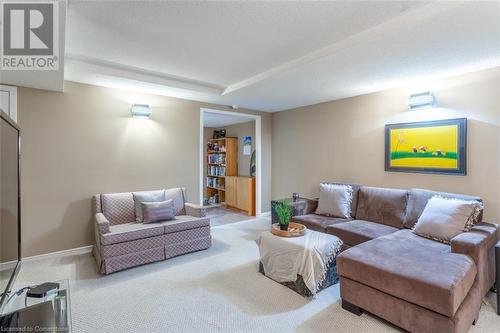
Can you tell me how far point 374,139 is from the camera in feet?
12.6

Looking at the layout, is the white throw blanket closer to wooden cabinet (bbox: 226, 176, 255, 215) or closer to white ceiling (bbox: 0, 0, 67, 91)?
white ceiling (bbox: 0, 0, 67, 91)

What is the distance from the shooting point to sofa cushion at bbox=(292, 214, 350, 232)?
331cm

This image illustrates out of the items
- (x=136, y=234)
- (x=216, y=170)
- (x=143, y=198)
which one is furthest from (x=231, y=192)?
(x=136, y=234)

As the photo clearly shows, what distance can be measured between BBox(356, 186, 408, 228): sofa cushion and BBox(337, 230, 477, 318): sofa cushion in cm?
73

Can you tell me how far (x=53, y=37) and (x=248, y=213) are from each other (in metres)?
4.61

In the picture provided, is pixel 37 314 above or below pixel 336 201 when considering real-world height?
below

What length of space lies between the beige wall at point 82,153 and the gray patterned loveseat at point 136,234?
0.32 meters

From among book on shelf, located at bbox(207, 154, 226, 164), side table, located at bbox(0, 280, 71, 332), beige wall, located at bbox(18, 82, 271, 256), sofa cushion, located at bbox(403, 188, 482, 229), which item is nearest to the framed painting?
sofa cushion, located at bbox(403, 188, 482, 229)

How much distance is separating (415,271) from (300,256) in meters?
0.93

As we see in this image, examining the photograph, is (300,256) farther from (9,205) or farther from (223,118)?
(223,118)

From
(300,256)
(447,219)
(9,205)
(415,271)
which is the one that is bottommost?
(300,256)

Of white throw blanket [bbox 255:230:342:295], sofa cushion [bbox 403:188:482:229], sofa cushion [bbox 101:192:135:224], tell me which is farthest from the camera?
sofa cushion [bbox 101:192:135:224]

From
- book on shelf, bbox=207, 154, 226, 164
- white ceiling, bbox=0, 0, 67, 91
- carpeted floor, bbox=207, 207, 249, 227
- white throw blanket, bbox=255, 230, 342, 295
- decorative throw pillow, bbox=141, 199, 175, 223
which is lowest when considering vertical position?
carpeted floor, bbox=207, 207, 249, 227

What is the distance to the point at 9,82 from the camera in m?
2.92
